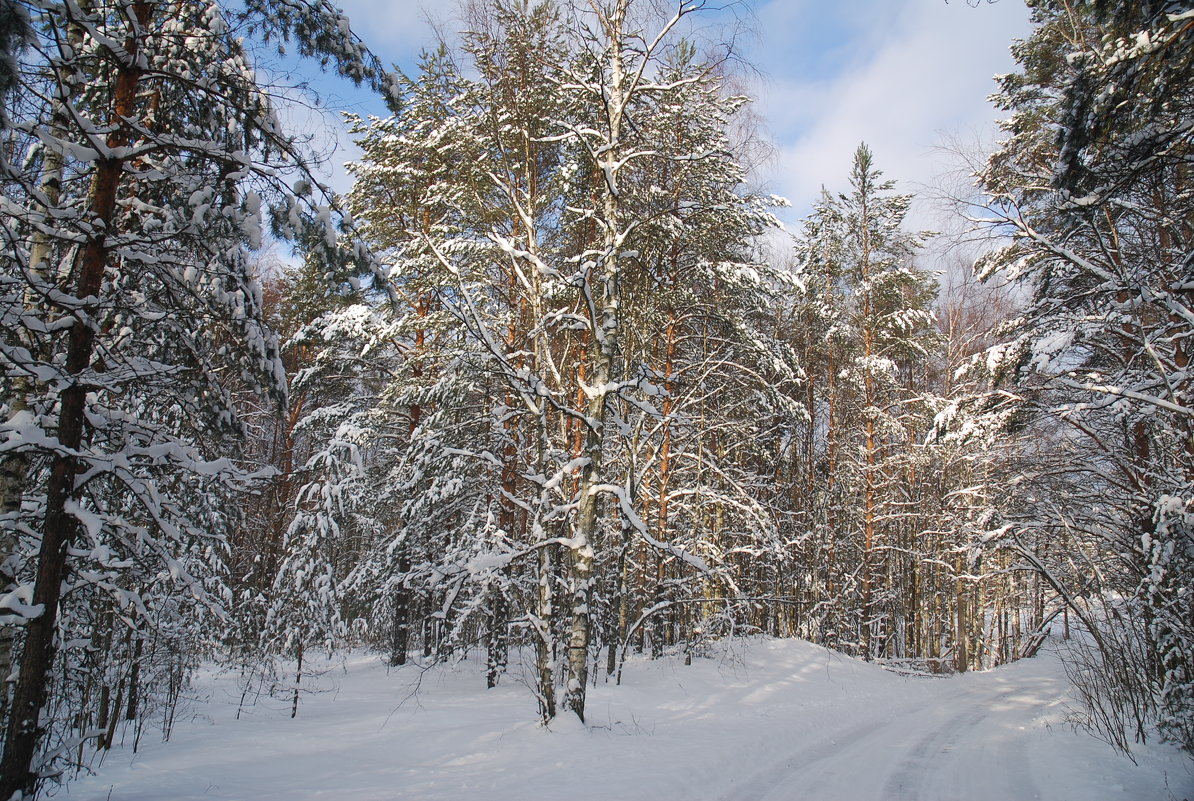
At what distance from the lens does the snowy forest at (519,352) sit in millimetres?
4387

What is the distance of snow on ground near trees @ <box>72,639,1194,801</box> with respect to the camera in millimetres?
5566

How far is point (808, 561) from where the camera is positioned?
2002 centimetres

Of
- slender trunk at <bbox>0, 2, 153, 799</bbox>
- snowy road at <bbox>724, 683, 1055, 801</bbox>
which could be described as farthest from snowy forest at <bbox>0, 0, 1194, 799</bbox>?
snowy road at <bbox>724, 683, 1055, 801</bbox>

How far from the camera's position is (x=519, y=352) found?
7.34 m

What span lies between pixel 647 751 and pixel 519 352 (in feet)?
15.5

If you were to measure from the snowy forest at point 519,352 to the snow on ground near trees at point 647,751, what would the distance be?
66cm

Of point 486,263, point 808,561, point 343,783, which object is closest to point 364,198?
point 486,263

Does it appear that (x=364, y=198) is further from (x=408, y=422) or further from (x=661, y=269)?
(x=661, y=269)

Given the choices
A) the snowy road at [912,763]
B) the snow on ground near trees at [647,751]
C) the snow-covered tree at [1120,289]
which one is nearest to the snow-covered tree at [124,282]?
the snow on ground near trees at [647,751]

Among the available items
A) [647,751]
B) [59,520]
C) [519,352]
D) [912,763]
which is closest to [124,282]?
[59,520]

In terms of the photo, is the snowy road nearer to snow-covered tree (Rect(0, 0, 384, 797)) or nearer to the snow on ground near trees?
the snow on ground near trees

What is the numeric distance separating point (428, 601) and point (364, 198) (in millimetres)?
10834

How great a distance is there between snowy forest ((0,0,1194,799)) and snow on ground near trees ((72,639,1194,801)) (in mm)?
660

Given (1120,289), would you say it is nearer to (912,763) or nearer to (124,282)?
(912,763)
